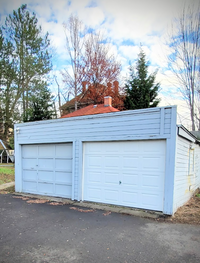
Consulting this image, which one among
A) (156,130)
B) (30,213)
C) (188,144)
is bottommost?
(30,213)

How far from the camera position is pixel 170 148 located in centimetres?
486

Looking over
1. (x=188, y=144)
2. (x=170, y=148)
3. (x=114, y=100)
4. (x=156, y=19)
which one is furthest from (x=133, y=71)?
(x=170, y=148)

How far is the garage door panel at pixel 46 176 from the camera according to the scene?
697 cm

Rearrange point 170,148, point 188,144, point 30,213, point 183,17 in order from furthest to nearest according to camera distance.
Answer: point 183,17
point 188,144
point 30,213
point 170,148

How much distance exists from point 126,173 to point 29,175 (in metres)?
4.26

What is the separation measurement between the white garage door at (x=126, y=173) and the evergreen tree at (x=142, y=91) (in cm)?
1159

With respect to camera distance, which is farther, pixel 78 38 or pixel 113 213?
pixel 78 38

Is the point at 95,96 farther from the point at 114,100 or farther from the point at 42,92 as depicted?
the point at 42,92

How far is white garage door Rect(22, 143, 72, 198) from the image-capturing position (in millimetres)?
6652

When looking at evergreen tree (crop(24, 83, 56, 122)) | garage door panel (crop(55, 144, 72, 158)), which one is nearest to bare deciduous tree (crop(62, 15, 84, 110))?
evergreen tree (crop(24, 83, 56, 122))

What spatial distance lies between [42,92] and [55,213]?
15.5 m

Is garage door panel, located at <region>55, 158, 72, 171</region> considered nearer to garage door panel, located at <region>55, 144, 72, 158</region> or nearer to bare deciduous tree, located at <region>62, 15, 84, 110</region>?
garage door panel, located at <region>55, 144, 72, 158</region>

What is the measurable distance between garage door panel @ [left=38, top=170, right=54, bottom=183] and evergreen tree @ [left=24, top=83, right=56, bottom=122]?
11.1 metres

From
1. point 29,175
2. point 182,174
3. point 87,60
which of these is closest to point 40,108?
point 87,60
